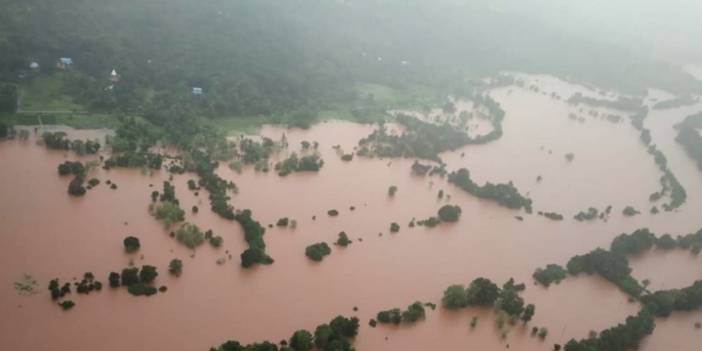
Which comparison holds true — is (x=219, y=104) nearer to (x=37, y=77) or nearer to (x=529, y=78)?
(x=37, y=77)

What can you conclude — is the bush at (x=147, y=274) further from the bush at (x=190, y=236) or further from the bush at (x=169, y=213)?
the bush at (x=169, y=213)

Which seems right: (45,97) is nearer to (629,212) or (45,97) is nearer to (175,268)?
(175,268)

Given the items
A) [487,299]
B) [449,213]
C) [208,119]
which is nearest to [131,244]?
[208,119]

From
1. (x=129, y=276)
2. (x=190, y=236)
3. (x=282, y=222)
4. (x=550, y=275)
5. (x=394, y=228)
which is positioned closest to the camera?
(x=129, y=276)

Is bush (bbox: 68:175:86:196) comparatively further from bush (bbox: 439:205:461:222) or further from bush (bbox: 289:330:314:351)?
bush (bbox: 439:205:461:222)

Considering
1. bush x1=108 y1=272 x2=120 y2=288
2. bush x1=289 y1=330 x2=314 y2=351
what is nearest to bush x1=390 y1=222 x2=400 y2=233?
bush x1=289 y1=330 x2=314 y2=351

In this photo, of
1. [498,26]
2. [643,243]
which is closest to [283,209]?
[643,243]
